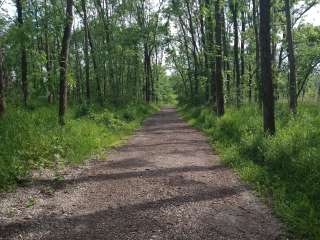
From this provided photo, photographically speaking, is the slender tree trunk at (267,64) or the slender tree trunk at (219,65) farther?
the slender tree trunk at (219,65)

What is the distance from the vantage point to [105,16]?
3309cm

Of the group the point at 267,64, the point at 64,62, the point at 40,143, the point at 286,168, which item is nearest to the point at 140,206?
the point at 286,168

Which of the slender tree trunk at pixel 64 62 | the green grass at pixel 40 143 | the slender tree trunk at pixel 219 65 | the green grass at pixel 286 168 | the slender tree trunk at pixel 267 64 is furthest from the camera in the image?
the slender tree trunk at pixel 219 65

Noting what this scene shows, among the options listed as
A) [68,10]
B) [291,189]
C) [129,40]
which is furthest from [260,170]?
[129,40]

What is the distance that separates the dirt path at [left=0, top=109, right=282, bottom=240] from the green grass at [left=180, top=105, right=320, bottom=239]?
34 centimetres

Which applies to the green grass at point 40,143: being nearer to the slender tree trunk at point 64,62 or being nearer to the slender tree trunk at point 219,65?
the slender tree trunk at point 64,62

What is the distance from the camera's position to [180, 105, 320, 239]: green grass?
18.9 ft

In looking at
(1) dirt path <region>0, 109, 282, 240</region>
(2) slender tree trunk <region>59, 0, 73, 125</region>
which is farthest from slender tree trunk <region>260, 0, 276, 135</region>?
(2) slender tree trunk <region>59, 0, 73, 125</region>

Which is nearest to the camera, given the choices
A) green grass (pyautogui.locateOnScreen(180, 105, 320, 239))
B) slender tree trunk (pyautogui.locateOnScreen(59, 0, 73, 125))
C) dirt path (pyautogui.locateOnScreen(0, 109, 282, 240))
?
dirt path (pyautogui.locateOnScreen(0, 109, 282, 240))

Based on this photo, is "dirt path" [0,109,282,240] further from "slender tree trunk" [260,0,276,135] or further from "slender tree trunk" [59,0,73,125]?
"slender tree trunk" [59,0,73,125]

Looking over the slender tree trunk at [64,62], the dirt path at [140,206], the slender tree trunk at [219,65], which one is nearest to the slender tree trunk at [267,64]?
the dirt path at [140,206]

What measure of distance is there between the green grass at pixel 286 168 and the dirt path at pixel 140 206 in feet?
1.13

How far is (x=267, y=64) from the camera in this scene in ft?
35.7

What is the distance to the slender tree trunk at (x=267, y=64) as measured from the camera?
10.8m
